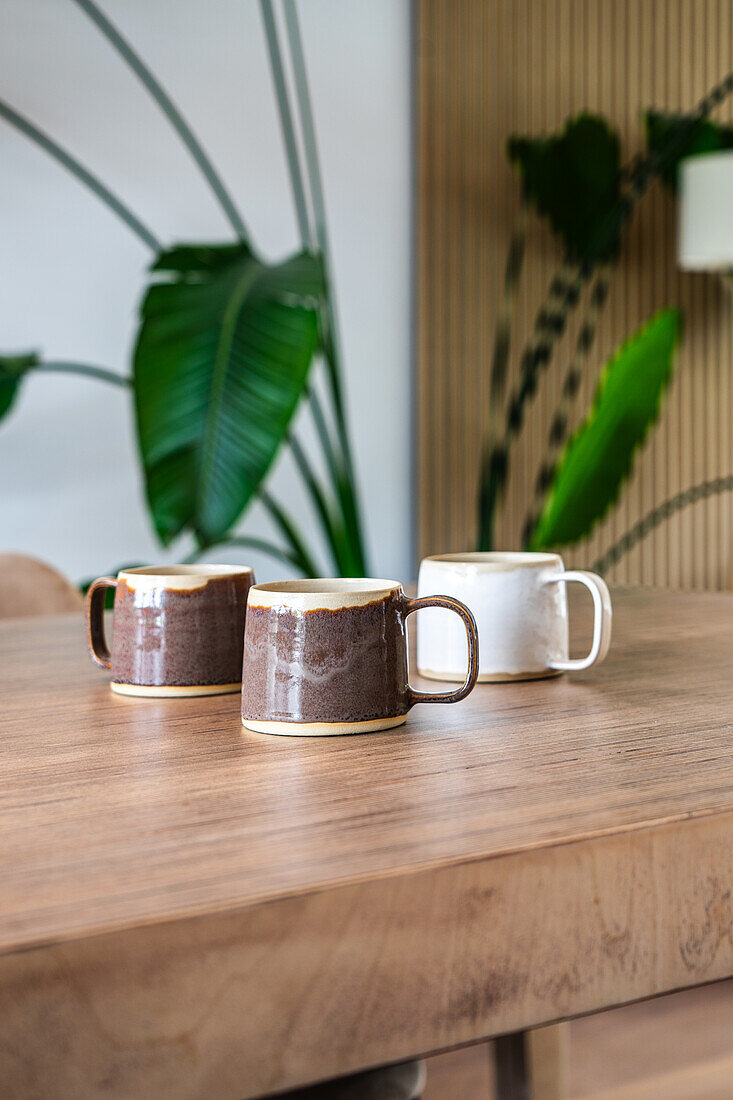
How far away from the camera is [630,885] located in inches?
14.1

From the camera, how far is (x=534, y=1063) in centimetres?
90

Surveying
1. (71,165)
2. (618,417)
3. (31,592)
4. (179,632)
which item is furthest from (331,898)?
(71,165)

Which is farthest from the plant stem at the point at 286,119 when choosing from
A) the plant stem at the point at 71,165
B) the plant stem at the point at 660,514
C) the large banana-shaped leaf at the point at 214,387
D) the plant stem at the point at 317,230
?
the plant stem at the point at 660,514

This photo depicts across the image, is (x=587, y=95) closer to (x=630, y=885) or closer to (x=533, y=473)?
(x=533, y=473)

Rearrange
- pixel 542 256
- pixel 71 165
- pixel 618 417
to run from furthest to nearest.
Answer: pixel 542 256 → pixel 71 165 → pixel 618 417

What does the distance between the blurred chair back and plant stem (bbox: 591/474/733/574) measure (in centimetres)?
168

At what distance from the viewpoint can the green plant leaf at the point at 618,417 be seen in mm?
1877

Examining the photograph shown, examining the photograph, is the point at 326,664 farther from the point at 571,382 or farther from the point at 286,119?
the point at 571,382

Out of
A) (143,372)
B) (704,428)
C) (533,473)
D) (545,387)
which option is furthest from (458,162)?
(143,372)

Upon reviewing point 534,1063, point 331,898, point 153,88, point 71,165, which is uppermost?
point 153,88

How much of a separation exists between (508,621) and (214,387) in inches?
46.9

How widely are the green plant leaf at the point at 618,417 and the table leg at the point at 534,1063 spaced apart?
1174 mm

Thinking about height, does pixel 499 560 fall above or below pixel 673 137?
below

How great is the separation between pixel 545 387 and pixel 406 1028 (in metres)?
2.66
